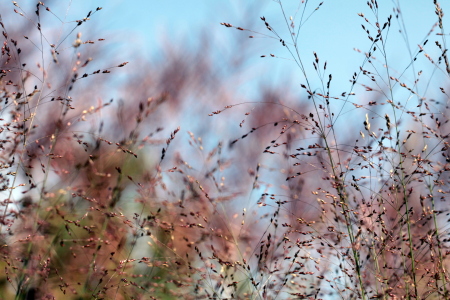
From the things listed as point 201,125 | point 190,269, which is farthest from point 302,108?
point 190,269

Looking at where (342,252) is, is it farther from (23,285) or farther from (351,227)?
(23,285)

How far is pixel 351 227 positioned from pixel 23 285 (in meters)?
1.04

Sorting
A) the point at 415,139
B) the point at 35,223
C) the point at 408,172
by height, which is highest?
the point at 415,139

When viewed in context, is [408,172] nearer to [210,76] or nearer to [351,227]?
[351,227]

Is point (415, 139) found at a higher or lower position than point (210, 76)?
higher

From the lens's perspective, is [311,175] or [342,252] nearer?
[342,252]

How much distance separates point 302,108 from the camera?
3.21 m

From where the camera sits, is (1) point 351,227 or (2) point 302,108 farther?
(2) point 302,108

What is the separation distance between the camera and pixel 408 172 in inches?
69.4

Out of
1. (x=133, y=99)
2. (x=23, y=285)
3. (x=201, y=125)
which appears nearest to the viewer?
(x=23, y=285)

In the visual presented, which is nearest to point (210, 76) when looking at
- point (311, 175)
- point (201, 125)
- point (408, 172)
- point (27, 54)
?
point (201, 125)

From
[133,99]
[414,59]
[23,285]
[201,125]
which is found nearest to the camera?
[23,285]

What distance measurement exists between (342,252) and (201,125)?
4.64 ft

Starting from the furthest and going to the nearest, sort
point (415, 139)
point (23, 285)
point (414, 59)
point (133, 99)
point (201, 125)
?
point (415, 139), point (133, 99), point (201, 125), point (414, 59), point (23, 285)
